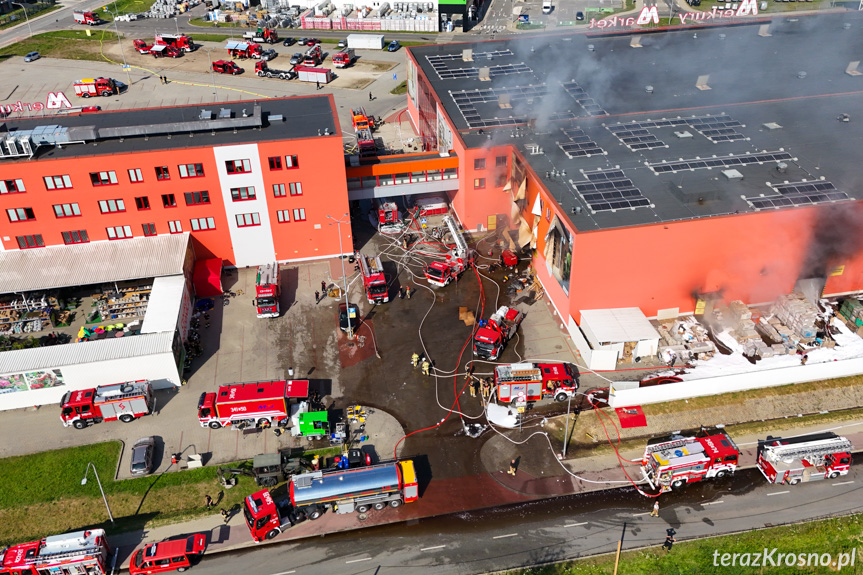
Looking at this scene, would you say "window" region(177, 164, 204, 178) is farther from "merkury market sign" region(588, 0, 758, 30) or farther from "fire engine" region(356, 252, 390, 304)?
"merkury market sign" region(588, 0, 758, 30)

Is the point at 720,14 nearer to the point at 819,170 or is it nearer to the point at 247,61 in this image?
the point at 819,170

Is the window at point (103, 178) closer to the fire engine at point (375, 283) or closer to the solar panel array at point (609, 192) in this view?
the fire engine at point (375, 283)

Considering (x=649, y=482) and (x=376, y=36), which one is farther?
(x=376, y=36)

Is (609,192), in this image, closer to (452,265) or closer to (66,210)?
(452,265)

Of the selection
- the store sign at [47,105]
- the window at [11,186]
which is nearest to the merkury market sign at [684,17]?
the store sign at [47,105]

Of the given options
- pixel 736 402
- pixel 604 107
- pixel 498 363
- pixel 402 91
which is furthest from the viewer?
pixel 402 91

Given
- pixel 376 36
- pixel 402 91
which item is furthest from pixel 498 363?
pixel 376 36

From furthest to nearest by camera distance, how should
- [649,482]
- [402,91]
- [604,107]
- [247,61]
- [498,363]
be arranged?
[247,61] < [402,91] < [604,107] < [498,363] < [649,482]
